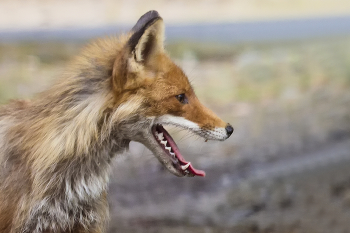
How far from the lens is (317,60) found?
7.75 m

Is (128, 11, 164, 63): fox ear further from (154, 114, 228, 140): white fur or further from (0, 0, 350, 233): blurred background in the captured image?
(0, 0, 350, 233): blurred background

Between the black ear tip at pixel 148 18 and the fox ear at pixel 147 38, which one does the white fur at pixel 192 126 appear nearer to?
the fox ear at pixel 147 38

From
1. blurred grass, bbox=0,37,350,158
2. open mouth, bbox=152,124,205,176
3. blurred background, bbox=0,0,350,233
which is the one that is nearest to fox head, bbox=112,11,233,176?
open mouth, bbox=152,124,205,176

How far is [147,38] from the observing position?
9.64ft

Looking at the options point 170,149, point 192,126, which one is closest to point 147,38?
point 192,126

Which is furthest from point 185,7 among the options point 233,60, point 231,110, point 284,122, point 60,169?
point 60,169

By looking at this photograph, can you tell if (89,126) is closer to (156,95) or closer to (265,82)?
(156,95)

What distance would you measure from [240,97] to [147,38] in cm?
455

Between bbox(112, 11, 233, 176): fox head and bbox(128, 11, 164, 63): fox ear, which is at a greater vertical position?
bbox(128, 11, 164, 63): fox ear

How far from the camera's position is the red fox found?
295 centimetres

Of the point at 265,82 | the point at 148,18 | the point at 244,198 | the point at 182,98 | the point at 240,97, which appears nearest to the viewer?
the point at 148,18

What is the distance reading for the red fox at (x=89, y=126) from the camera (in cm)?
295

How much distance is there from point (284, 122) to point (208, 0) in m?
2.30

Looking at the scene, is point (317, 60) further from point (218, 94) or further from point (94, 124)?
point (94, 124)
